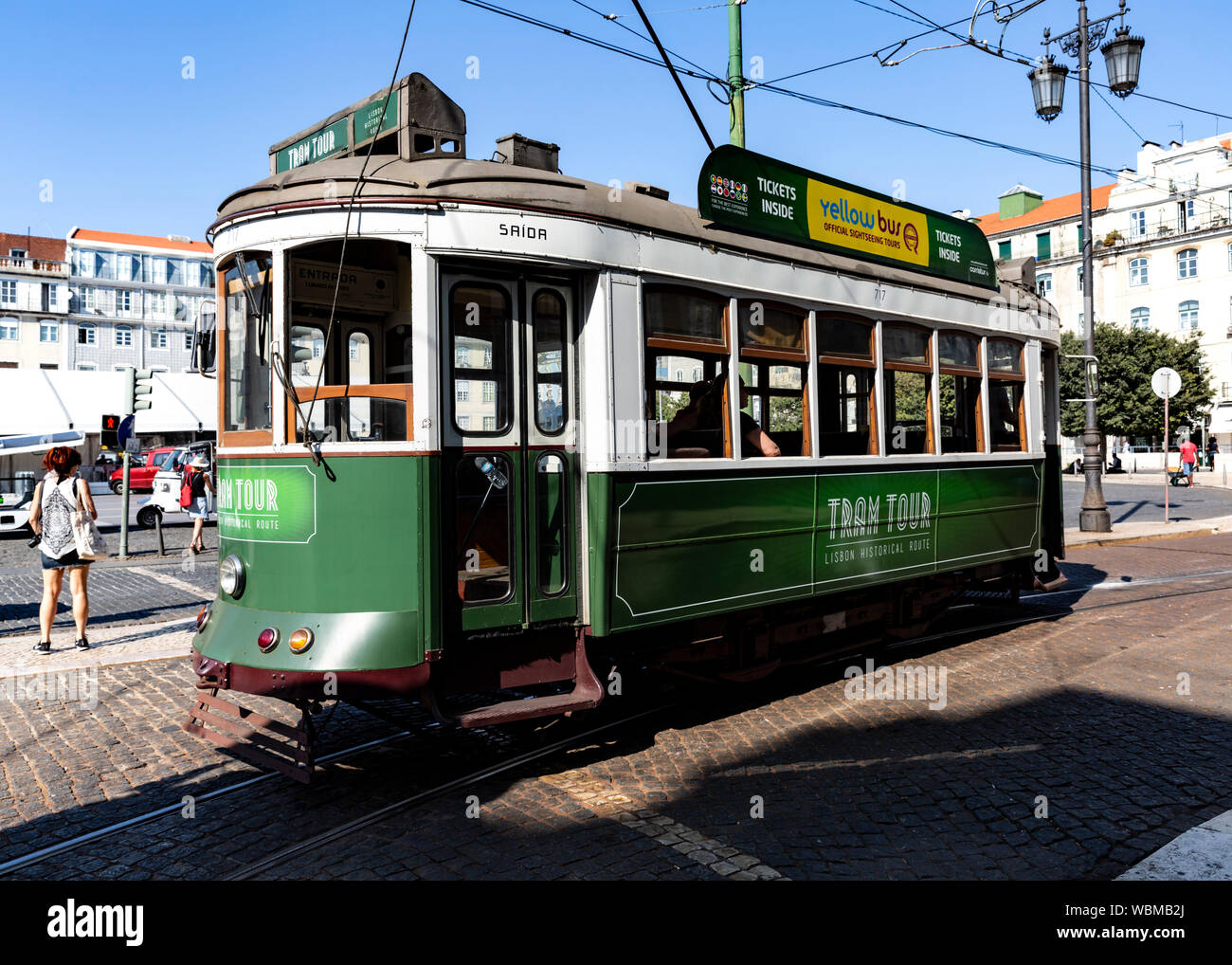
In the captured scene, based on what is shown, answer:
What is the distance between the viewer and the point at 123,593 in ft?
40.9

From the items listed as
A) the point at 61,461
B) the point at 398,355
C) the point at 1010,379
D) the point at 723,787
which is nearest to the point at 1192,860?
the point at 723,787

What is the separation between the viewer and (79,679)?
7.76 meters

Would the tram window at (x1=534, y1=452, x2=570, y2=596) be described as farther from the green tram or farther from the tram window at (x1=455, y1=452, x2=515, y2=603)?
the tram window at (x1=455, y1=452, x2=515, y2=603)

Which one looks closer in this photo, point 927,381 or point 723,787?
point 723,787

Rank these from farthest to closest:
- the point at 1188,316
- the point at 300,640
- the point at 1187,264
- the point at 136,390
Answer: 1. the point at 1188,316
2. the point at 1187,264
3. the point at 136,390
4. the point at 300,640

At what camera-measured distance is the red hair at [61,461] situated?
9.12 m

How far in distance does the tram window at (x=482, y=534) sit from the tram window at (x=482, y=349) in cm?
22

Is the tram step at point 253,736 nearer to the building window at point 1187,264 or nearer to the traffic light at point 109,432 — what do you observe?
the traffic light at point 109,432

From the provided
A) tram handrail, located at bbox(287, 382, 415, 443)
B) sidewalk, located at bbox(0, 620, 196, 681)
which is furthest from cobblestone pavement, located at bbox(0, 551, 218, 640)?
tram handrail, located at bbox(287, 382, 415, 443)

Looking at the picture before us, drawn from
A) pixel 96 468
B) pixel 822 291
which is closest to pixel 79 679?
pixel 822 291

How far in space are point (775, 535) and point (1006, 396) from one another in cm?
388

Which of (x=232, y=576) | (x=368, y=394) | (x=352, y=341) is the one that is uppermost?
(x=352, y=341)

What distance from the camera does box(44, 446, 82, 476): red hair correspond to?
29.9ft

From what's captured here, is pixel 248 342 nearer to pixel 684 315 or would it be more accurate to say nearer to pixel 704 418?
pixel 684 315
